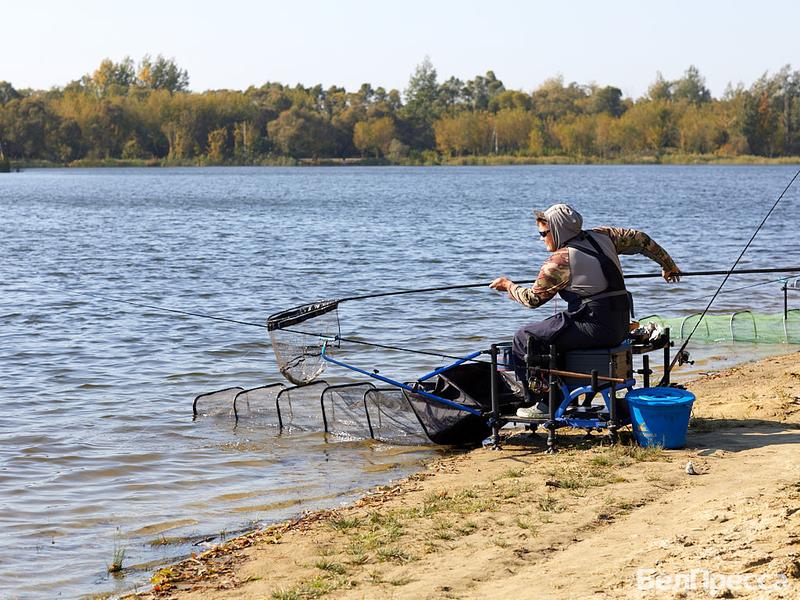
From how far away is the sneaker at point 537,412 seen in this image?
28.2 feet

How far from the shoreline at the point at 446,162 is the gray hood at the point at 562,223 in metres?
140

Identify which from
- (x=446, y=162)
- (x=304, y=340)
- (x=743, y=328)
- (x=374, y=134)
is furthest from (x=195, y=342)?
(x=374, y=134)

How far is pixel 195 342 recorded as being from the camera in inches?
614

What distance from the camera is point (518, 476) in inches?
308

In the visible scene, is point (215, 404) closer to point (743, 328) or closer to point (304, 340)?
point (304, 340)

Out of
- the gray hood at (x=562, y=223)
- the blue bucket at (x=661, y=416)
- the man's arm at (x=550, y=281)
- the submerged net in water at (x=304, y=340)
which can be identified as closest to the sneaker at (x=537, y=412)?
the blue bucket at (x=661, y=416)

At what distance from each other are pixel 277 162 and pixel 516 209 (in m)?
107

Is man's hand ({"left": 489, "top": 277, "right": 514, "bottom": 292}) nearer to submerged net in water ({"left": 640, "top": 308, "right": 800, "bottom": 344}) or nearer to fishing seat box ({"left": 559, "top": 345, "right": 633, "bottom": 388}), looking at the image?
fishing seat box ({"left": 559, "top": 345, "right": 633, "bottom": 388})

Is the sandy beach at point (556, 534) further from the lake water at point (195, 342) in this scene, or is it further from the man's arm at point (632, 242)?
the man's arm at point (632, 242)

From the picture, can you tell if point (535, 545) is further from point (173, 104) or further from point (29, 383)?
point (173, 104)

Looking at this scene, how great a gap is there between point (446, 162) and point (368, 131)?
12272 millimetres

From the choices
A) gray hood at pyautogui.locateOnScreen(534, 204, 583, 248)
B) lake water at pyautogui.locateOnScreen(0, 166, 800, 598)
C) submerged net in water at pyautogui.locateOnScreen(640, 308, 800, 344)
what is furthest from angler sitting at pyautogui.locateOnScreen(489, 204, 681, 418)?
submerged net in water at pyautogui.locateOnScreen(640, 308, 800, 344)

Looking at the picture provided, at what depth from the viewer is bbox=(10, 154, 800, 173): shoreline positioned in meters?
144

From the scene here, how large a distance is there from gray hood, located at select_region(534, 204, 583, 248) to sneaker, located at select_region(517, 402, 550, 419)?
1.37 m
